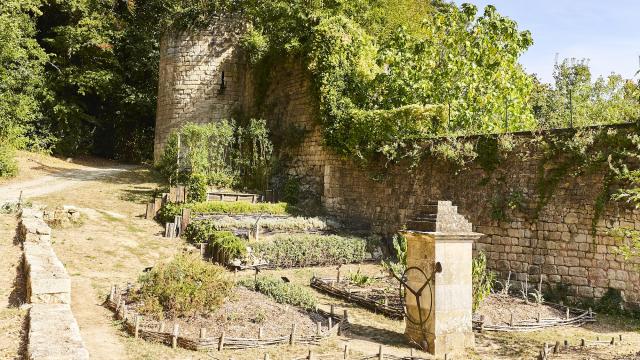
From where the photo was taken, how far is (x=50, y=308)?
6258 millimetres

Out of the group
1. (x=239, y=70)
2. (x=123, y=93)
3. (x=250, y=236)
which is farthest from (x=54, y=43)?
(x=250, y=236)

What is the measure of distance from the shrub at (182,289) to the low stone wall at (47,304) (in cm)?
112

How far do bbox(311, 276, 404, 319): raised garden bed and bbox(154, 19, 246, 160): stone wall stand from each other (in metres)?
13.0

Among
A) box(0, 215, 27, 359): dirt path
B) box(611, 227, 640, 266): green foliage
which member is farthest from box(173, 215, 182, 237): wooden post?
box(611, 227, 640, 266): green foliage

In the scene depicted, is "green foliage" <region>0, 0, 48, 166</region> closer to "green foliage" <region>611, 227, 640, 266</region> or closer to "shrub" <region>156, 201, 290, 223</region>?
"shrub" <region>156, 201, 290, 223</region>

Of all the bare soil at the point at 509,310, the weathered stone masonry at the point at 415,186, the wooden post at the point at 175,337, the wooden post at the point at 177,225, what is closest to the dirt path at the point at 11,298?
the wooden post at the point at 175,337

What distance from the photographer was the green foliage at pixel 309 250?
1261 cm

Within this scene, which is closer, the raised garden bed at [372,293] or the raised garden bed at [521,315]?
the raised garden bed at [521,315]

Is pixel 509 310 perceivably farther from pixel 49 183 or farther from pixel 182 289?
pixel 49 183

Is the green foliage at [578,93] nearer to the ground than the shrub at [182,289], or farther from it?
farther from it

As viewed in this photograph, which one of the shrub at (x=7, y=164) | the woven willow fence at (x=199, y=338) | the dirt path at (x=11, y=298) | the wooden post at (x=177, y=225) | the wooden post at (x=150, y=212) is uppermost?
the shrub at (x=7, y=164)

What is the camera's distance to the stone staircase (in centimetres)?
717

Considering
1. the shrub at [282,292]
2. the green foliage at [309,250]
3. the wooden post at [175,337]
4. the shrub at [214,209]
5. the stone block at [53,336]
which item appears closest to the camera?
the stone block at [53,336]

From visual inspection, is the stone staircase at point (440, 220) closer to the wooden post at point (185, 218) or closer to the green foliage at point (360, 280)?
the green foliage at point (360, 280)
